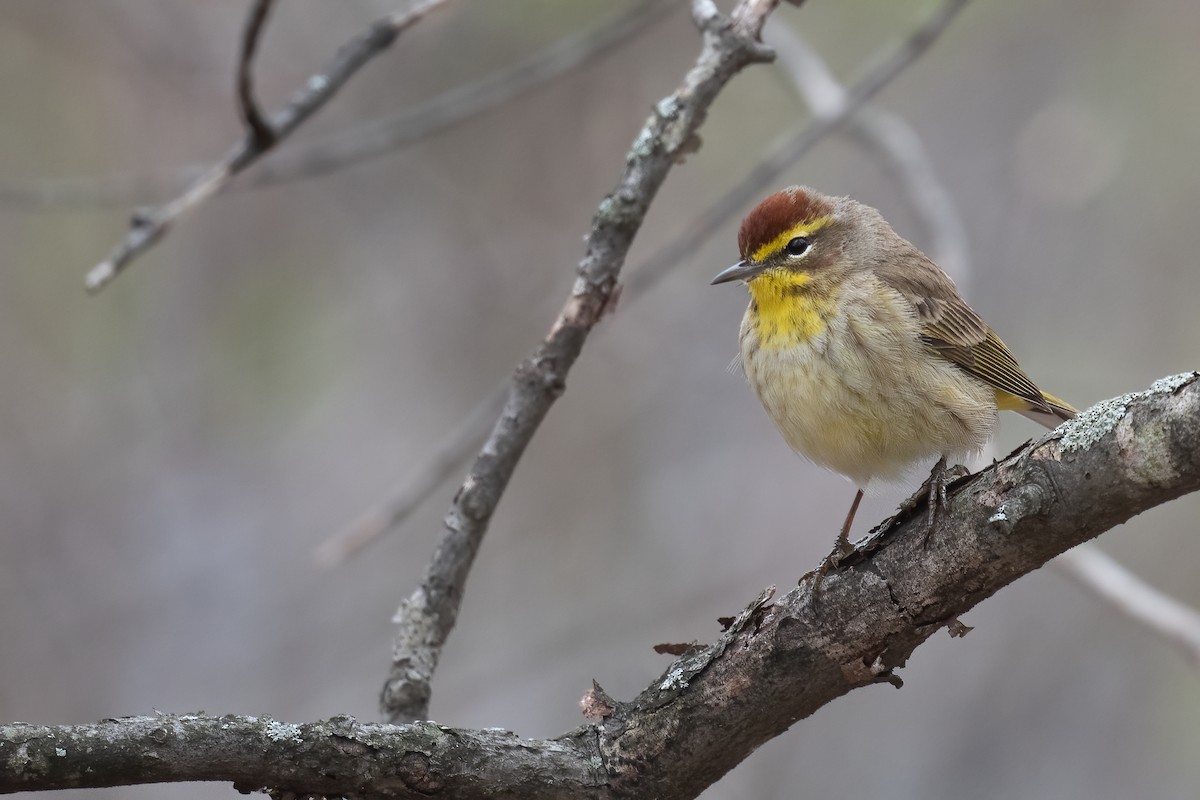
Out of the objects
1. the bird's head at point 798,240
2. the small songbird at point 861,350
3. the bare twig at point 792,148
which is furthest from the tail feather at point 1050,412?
the bare twig at point 792,148

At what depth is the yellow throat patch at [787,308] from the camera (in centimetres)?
374

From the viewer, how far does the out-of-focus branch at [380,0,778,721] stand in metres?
3.18

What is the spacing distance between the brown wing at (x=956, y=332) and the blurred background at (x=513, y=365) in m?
2.63

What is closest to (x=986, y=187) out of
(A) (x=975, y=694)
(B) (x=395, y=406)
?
(A) (x=975, y=694)

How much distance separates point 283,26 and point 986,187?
476 centimetres

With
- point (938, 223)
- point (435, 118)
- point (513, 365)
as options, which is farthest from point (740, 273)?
point (513, 365)

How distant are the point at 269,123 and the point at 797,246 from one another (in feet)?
6.00

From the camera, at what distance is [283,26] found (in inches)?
308

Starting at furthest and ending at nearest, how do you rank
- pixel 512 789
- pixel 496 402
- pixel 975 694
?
pixel 975 694
pixel 496 402
pixel 512 789

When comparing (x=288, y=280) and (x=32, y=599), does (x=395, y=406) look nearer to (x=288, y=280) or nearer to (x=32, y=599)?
(x=288, y=280)

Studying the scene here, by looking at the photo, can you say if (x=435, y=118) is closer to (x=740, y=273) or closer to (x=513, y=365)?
(x=740, y=273)

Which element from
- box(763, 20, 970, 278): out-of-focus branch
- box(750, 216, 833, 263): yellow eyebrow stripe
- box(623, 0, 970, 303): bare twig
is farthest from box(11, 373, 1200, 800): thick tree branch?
box(763, 20, 970, 278): out-of-focus branch

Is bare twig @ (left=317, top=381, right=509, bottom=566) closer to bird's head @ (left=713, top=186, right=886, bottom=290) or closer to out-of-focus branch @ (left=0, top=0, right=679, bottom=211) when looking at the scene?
bird's head @ (left=713, top=186, right=886, bottom=290)

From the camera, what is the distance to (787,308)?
3863 mm
